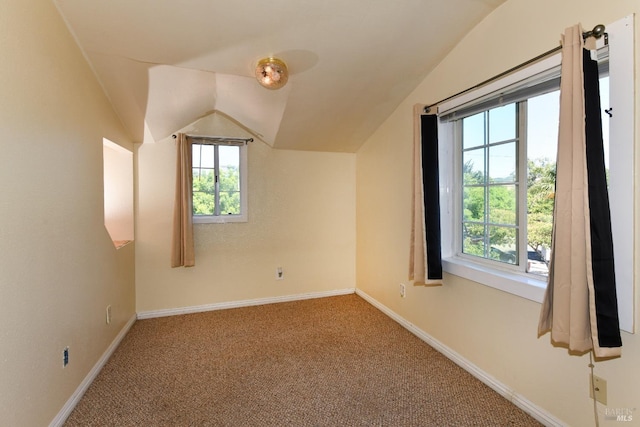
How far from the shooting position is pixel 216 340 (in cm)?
269

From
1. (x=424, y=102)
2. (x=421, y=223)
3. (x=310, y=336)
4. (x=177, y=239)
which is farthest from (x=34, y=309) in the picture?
(x=424, y=102)

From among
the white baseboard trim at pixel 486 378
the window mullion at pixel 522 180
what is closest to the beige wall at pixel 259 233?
the white baseboard trim at pixel 486 378

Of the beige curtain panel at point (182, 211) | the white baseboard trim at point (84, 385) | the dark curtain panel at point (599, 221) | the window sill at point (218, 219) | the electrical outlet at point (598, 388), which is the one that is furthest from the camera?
the window sill at point (218, 219)

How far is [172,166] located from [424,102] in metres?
2.58

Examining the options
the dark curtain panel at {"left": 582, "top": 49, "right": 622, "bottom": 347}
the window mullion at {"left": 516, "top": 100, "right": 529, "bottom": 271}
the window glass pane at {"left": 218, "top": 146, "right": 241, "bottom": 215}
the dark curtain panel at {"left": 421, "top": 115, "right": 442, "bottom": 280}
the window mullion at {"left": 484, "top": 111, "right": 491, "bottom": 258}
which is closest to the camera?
the dark curtain panel at {"left": 582, "top": 49, "right": 622, "bottom": 347}

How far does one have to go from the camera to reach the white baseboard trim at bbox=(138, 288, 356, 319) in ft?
10.7

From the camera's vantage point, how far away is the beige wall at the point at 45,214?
1324 millimetres

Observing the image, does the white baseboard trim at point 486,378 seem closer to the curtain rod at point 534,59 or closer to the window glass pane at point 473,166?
the window glass pane at point 473,166

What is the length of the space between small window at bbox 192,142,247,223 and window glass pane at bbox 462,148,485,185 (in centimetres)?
232

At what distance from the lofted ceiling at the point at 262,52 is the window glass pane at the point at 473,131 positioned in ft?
1.75

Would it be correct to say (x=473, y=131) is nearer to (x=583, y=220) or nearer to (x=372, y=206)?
(x=583, y=220)

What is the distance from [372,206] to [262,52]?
78.4 inches

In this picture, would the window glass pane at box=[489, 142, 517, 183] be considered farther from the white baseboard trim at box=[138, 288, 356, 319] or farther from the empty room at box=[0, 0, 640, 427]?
the white baseboard trim at box=[138, 288, 356, 319]

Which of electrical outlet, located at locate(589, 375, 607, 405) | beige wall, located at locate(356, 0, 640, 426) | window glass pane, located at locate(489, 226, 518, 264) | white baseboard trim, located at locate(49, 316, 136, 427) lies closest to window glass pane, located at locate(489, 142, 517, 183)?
window glass pane, located at locate(489, 226, 518, 264)
